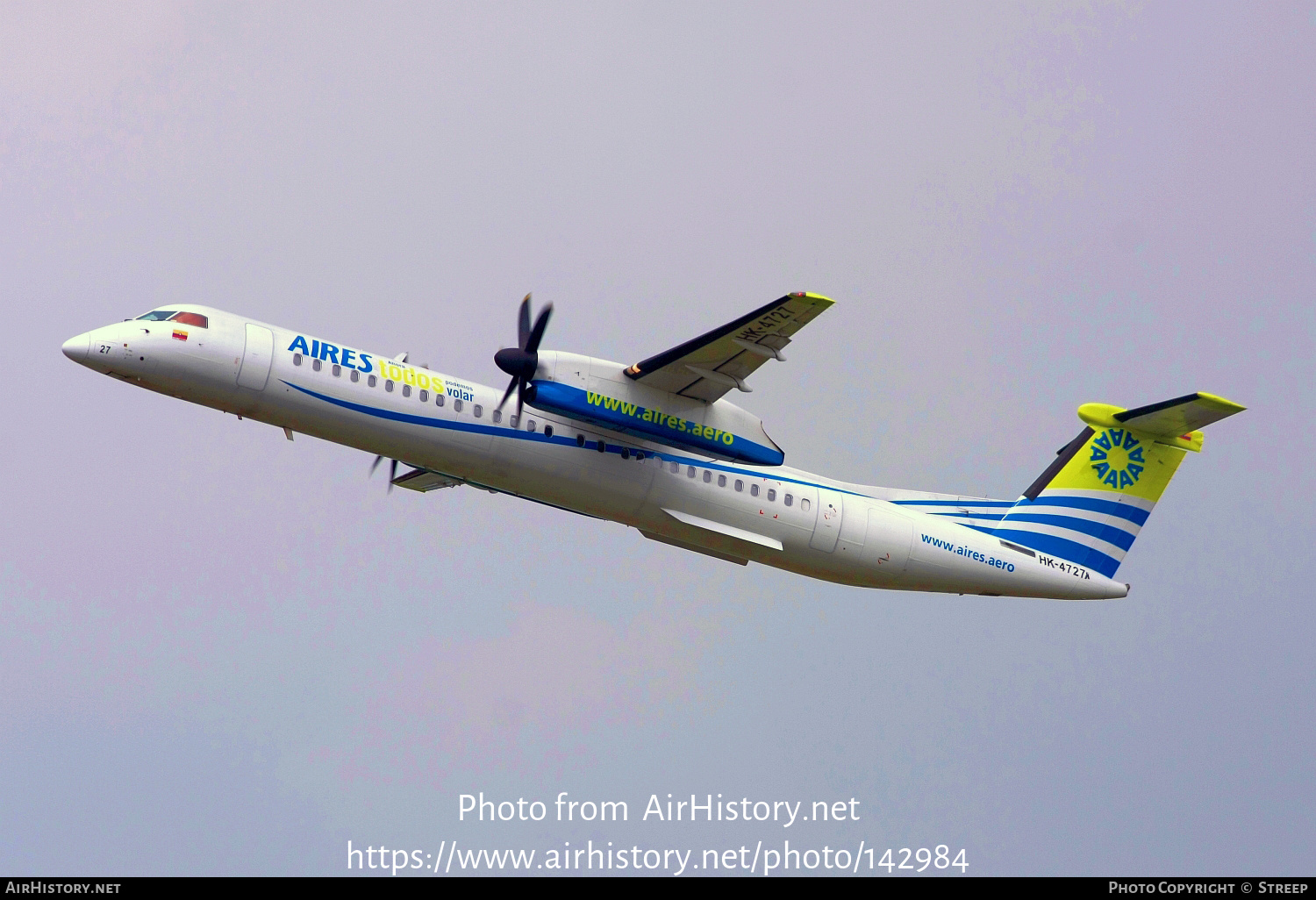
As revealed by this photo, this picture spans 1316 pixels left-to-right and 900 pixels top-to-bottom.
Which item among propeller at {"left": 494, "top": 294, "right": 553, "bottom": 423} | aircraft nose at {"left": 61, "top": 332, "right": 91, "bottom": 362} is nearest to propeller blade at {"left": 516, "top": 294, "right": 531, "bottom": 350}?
propeller at {"left": 494, "top": 294, "right": 553, "bottom": 423}

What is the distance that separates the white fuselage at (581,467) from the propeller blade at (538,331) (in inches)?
32.0

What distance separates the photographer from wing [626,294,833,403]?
2104 centimetres

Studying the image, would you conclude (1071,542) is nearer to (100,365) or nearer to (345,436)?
(345,436)

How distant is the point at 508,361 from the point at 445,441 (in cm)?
192

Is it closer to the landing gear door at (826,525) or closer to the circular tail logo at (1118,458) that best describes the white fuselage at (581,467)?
the landing gear door at (826,525)

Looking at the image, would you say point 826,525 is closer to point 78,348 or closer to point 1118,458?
point 1118,458

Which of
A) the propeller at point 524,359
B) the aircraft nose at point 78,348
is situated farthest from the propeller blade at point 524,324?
the aircraft nose at point 78,348

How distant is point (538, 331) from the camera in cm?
2198

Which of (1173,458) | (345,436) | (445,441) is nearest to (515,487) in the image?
(445,441)

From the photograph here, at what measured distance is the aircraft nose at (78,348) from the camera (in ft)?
68.5

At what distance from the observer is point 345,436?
22.3 meters

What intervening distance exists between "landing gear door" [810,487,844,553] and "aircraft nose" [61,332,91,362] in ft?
42.8

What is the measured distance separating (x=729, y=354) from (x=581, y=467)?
340 centimetres

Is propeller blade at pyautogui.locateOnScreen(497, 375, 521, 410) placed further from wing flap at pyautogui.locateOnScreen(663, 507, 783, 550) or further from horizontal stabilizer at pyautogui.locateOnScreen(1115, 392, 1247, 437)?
horizontal stabilizer at pyautogui.locateOnScreen(1115, 392, 1247, 437)
